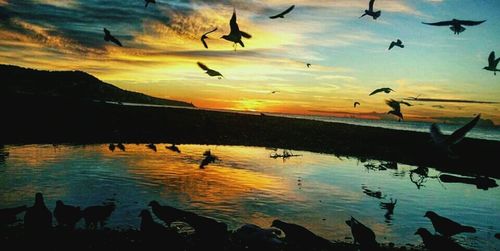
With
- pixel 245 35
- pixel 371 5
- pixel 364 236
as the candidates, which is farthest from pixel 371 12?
pixel 364 236

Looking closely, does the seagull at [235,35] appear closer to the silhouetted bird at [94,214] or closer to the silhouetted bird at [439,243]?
the silhouetted bird at [94,214]

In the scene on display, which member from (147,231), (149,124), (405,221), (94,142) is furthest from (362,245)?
(149,124)

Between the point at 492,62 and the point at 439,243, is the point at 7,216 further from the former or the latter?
the point at 492,62

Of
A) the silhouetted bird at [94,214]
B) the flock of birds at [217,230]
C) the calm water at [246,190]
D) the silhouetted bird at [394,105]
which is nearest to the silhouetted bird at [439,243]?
the flock of birds at [217,230]

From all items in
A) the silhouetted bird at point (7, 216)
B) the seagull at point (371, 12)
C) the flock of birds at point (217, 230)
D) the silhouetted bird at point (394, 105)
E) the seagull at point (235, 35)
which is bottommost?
the silhouetted bird at point (7, 216)

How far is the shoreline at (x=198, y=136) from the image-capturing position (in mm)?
31688

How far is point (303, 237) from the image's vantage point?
8914 mm

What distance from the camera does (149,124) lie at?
143 feet

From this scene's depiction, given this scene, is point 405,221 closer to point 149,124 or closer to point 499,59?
point 499,59

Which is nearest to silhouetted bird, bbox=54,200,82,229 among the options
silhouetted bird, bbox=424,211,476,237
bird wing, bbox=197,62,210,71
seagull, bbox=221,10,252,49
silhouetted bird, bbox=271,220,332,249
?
bird wing, bbox=197,62,210,71

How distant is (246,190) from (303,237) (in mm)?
7983

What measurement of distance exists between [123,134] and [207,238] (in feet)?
96.3

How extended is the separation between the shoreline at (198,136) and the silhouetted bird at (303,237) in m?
21.2

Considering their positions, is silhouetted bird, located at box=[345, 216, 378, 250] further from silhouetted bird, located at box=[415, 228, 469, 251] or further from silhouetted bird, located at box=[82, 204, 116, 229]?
silhouetted bird, located at box=[82, 204, 116, 229]
